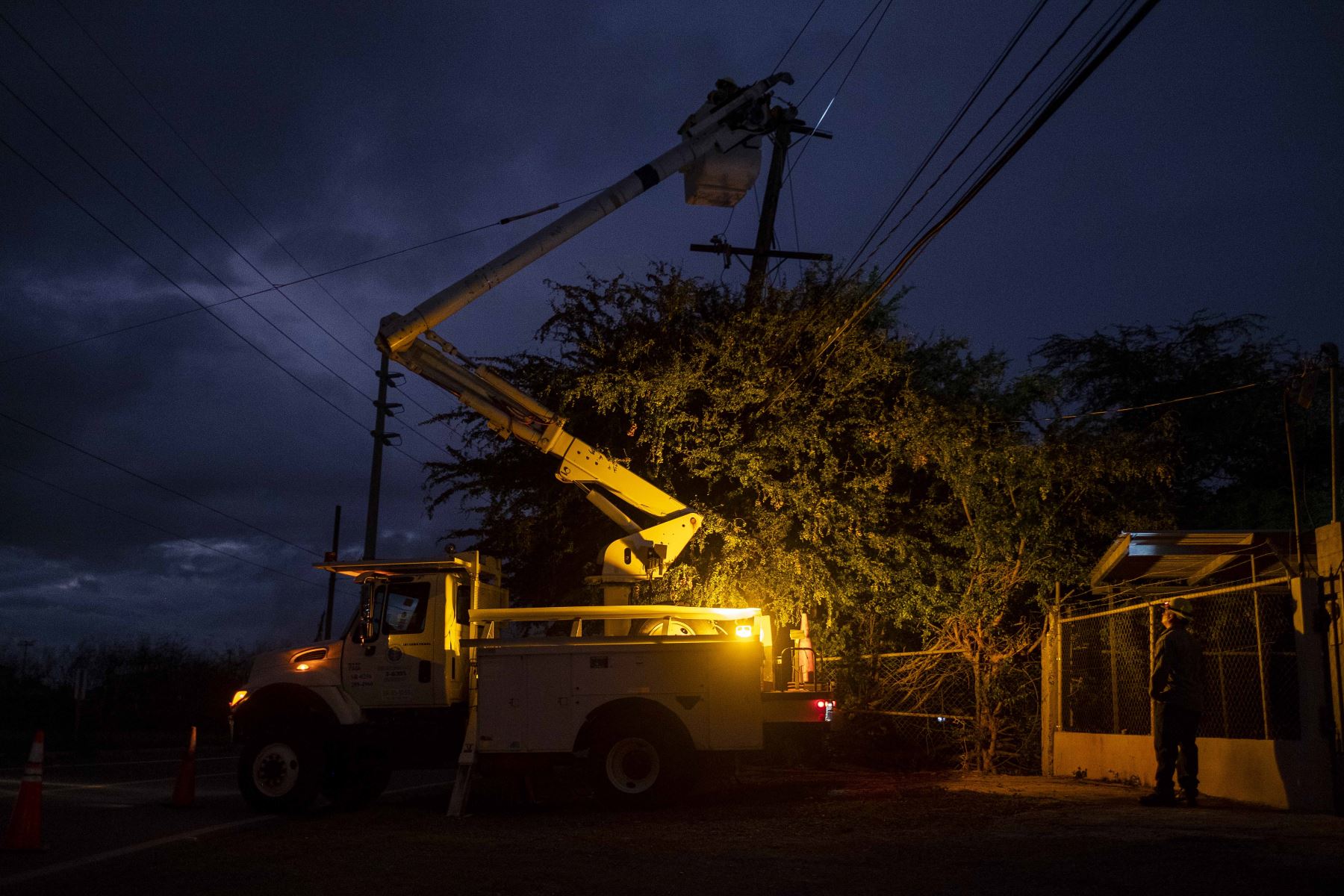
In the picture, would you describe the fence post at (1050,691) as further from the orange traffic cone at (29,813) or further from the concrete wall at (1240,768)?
the orange traffic cone at (29,813)

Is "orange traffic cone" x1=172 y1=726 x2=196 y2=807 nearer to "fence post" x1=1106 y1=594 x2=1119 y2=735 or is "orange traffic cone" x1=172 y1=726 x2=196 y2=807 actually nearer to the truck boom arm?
the truck boom arm

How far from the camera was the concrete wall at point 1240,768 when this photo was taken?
9.13 metres

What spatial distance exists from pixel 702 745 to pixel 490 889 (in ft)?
14.3

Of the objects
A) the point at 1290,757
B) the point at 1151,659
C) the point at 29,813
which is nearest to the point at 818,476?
the point at 1151,659

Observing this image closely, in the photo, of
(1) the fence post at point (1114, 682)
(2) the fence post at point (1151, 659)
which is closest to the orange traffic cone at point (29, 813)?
(2) the fence post at point (1151, 659)

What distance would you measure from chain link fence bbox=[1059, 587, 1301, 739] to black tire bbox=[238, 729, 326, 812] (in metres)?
8.90

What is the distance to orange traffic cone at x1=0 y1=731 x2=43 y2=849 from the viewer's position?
8.47 metres

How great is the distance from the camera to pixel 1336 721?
9094 mm

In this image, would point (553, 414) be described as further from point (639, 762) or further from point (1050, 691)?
point (1050, 691)

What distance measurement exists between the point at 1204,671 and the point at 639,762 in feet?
20.7

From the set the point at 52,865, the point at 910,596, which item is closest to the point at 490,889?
the point at 52,865

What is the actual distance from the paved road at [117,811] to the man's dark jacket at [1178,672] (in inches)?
336

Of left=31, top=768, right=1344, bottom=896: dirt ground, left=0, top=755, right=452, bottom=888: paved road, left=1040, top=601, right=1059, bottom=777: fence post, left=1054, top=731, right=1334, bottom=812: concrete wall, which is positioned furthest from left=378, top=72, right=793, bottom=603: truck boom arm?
left=1054, top=731, right=1334, bottom=812: concrete wall

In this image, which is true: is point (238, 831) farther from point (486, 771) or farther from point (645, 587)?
point (645, 587)
